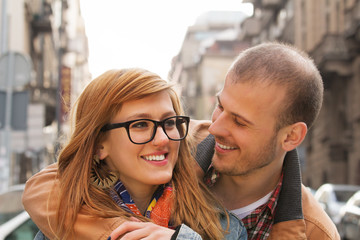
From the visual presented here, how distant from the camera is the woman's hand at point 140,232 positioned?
7.86 feet

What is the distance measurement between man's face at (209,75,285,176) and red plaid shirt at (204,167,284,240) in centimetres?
24

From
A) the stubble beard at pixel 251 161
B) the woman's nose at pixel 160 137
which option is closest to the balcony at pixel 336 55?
the stubble beard at pixel 251 161

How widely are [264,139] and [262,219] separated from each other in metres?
0.53

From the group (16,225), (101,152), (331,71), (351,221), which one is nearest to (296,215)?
(101,152)

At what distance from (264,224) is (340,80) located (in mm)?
25230

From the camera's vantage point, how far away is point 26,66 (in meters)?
8.93

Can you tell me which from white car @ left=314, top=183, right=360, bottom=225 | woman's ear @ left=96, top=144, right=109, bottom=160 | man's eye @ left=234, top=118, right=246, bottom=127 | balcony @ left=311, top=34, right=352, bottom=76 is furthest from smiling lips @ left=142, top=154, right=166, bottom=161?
balcony @ left=311, top=34, right=352, bottom=76

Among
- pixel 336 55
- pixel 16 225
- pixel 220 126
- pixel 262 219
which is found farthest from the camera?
pixel 336 55

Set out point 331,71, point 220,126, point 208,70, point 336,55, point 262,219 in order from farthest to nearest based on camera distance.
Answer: point 208,70, point 331,71, point 336,55, point 220,126, point 262,219

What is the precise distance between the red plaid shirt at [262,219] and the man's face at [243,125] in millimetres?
243

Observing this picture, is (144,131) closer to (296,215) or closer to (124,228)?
(124,228)

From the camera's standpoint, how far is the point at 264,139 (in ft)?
12.0

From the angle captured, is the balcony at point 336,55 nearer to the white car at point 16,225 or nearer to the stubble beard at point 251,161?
the white car at point 16,225

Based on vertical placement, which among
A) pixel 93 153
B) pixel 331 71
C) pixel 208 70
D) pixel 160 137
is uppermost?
pixel 160 137
